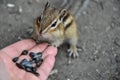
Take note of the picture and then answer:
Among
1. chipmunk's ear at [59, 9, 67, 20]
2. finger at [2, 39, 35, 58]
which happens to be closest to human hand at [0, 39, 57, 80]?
finger at [2, 39, 35, 58]

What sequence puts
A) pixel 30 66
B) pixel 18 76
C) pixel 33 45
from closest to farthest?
pixel 18 76 < pixel 30 66 < pixel 33 45

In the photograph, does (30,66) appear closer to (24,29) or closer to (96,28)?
(24,29)

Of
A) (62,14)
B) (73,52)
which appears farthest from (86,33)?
(62,14)

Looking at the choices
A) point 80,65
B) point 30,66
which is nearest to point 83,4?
point 80,65

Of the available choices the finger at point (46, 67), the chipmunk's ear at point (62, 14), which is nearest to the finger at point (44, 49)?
the finger at point (46, 67)

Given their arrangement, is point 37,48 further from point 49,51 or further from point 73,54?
point 73,54

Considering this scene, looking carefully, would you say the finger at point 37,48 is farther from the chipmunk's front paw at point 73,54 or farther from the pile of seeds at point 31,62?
the chipmunk's front paw at point 73,54

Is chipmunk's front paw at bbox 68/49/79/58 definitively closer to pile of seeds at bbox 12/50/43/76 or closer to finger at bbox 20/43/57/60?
finger at bbox 20/43/57/60
